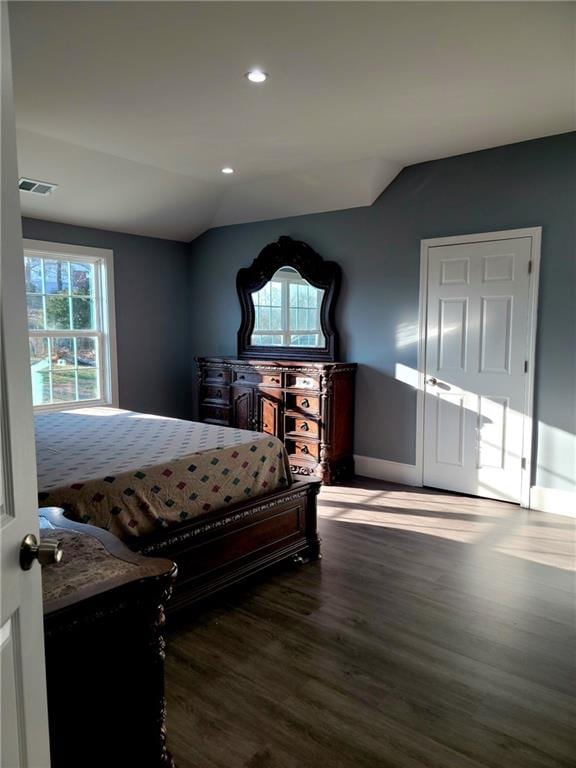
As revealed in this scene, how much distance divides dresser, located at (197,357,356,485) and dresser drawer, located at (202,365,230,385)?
0.07ft

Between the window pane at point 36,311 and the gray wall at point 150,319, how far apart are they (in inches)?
26.5

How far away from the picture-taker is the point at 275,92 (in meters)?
2.95

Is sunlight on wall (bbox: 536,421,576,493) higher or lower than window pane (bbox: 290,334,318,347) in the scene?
lower

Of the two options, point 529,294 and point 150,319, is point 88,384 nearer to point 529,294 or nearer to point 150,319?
point 150,319

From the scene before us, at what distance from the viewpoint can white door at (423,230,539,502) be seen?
3.91 meters

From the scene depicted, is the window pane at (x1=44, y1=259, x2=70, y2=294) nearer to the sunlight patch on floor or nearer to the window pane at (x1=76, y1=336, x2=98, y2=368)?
the window pane at (x1=76, y1=336, x2=98, y2=368)

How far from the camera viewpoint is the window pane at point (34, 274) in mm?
4836

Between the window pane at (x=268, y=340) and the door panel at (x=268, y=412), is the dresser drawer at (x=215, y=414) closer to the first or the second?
the door panel at (x=268, y=412)

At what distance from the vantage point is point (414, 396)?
4496mm

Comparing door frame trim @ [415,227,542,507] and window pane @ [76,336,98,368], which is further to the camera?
window pane @ [76,336,98,368]

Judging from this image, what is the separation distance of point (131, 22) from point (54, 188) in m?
2.53

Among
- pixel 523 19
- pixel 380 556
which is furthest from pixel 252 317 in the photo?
pixel 523 19

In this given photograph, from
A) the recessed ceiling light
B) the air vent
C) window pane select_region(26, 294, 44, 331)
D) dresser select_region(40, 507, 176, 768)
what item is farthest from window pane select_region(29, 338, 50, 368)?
dresser select_region(40, 507, 176, 768)

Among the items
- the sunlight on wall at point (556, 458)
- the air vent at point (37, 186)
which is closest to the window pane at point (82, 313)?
the air vent at point (37, 186)
